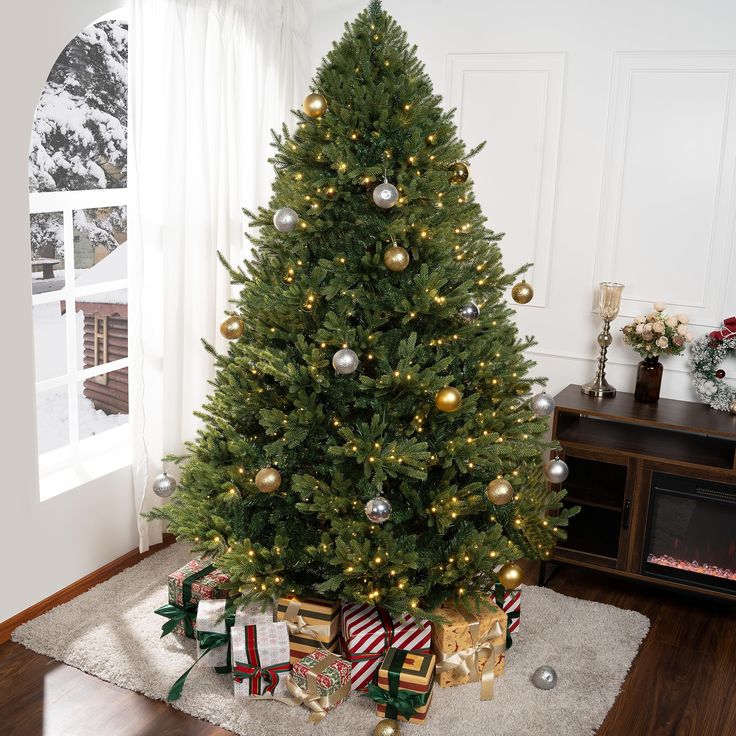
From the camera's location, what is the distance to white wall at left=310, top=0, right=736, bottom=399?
147 inches

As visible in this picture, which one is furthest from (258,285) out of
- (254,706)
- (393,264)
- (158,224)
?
(254,706)

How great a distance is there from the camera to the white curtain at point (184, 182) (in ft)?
11.1

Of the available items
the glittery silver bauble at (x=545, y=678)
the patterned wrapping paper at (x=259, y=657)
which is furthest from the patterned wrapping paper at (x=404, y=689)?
the glittery silver bauble at (x=545, y=678)

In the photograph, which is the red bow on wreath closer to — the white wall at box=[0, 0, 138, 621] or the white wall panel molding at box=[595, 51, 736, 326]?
the white wall panel molding at box=[595, 51, 736, 326]

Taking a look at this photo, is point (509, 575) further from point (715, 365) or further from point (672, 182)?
point (672, 182)

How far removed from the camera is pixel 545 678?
287 centimetres

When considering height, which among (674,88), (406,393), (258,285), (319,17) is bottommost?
(406,393)

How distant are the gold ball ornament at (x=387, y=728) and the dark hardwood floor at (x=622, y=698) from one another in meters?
0.48

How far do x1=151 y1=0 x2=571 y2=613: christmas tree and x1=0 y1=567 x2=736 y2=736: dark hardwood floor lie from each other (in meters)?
0.53

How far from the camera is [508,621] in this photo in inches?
124

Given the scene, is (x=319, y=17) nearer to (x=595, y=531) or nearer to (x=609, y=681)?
(x=595, y=531)

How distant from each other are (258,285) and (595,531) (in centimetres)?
183

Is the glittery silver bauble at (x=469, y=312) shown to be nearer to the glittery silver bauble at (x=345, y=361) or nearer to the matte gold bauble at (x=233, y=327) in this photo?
the glittery silver bauble at (x=345, y=361)

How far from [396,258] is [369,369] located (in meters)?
0.39
